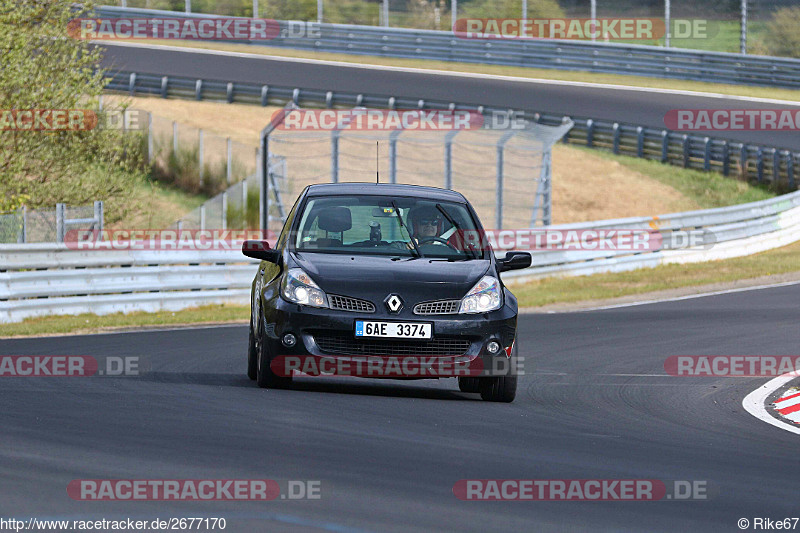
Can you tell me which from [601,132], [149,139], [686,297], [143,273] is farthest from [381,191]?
[601,132]

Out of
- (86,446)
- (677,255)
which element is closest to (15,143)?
(677,255)

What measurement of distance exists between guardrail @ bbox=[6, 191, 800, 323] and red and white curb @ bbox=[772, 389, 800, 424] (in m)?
10.0

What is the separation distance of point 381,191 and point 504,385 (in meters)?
2.00

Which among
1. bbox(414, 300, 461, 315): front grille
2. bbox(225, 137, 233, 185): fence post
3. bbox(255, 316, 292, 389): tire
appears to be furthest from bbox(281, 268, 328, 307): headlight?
bbox(225, 137, 233, 185): fence post

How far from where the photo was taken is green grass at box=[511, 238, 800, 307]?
21750mm

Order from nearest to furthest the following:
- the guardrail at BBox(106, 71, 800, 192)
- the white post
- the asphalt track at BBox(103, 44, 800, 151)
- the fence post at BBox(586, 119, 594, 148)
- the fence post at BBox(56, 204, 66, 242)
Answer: the fence post at BBox(56, 204, 66, 242), the guardrail at BBox(106, 71, 800, 192), the fence post at BBox(586, 119, 594, 148), the asphalt track at BBox(103, 44, 800, 151), the white post

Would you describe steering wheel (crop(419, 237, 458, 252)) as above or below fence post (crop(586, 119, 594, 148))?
above

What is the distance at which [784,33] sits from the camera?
4284 centimetres

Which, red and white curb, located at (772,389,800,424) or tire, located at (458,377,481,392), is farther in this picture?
tire, located at (458,377,481,392)

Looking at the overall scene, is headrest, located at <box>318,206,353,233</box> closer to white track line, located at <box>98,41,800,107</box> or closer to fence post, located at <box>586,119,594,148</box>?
fence post, located at <box>586,119,594,148</box>

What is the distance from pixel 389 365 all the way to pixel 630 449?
2.17 metres

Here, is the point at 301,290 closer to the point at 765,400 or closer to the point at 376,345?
the point at 376,345

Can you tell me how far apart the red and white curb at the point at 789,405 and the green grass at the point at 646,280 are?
31.9 feet

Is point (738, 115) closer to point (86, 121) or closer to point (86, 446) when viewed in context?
point (86, 121)
